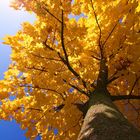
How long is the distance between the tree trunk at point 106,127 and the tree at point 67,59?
40 centimetres

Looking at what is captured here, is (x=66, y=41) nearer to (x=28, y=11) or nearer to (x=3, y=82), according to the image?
(x=28, y=11)

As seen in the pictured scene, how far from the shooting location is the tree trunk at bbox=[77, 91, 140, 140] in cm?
305

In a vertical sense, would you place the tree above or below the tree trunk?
above

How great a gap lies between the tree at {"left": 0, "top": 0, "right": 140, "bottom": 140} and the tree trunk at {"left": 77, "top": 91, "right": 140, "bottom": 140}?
0.40 m

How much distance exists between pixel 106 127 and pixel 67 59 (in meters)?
2.38

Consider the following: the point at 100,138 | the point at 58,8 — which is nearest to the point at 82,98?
the point at 58,8

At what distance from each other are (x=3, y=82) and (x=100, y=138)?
351cm

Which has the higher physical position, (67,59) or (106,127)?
(67,59)

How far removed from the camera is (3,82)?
591 centimetres

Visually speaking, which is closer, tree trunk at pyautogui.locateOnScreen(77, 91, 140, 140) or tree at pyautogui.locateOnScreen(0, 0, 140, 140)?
tree trunk at pyautogui.locateOnScreen(77, 91, 140, 140)

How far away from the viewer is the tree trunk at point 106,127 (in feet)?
10.0

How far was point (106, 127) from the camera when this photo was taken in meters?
3.30

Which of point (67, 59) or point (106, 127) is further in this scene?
point (67, 59)

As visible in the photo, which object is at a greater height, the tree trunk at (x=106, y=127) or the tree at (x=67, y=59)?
the tree at (x=67, y=59)
